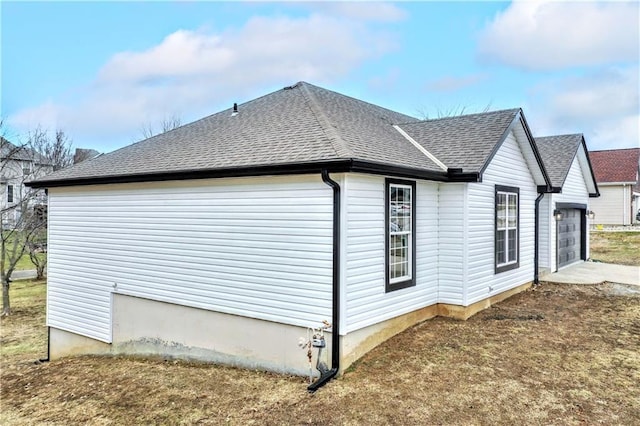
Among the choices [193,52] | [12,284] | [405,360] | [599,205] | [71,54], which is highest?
[193,52]

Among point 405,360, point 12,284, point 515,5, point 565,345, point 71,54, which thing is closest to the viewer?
point 405,360

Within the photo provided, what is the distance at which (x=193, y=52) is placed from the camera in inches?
854

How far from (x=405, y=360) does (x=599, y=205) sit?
28.3m

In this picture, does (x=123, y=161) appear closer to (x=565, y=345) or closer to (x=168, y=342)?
(x=168, y=342)

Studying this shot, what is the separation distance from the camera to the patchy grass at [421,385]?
4.90 metres

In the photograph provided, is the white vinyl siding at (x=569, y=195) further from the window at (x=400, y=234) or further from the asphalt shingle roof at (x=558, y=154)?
the window at (x=400, y=234)

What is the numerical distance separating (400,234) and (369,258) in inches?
42.0

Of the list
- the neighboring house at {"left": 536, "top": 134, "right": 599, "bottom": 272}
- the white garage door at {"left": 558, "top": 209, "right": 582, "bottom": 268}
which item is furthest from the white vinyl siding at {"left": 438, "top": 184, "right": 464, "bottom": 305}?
the white garage door at {"left": 558, "top": 209, "right": 582, "bottom": 268}

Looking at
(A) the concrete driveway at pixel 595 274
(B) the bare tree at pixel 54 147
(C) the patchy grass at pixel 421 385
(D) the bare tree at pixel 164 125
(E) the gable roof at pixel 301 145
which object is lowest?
(C) the patchy grass at pixel 421 385

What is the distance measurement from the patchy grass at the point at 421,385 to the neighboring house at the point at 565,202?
4868 millimetres

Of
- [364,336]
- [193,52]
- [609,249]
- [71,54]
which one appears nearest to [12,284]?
[71,54]

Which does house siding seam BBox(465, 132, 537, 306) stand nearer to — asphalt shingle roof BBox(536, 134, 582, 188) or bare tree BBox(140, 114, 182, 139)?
asphalt shingle roof BBox(536, 134, 582, 188)

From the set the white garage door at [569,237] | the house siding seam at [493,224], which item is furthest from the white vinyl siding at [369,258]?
the white garage door at [569,237]

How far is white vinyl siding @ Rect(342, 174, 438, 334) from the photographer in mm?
6254
